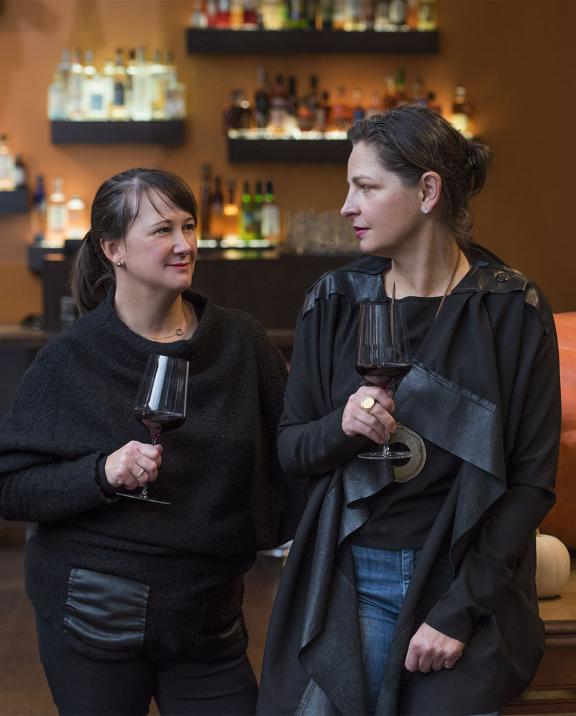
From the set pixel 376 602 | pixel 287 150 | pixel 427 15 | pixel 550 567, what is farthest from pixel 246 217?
pixel 376 602

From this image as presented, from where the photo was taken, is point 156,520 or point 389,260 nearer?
point 389,260

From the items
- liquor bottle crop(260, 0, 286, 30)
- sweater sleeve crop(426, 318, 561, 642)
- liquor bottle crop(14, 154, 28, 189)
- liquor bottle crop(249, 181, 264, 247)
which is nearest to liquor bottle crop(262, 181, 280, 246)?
liquor bottle crop(249, 181, 264, 247)

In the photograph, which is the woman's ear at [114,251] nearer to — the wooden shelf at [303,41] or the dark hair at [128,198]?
the dark hair at [128,198]

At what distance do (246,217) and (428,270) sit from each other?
459cm

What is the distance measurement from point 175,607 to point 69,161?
15.8ft

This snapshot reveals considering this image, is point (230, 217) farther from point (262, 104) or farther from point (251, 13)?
point (251, 13)

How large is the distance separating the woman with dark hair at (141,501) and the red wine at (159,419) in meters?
0.10

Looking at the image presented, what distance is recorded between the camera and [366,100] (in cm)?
652

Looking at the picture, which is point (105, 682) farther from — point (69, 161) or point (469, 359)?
point (69, 161)

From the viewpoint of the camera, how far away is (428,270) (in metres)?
1.78

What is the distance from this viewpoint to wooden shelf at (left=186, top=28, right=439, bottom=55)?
243 inches

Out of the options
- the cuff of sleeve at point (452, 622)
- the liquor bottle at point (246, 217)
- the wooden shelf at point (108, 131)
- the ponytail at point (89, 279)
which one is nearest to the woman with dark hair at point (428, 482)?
the cuff of sleeve at point (452, 622)

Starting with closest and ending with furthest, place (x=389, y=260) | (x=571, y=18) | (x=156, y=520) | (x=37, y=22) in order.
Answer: (x=389, y=260) < (x=156, y=520) < (x=571, y=18) < (x=37, y=22)

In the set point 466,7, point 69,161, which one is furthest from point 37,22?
point 466,7
